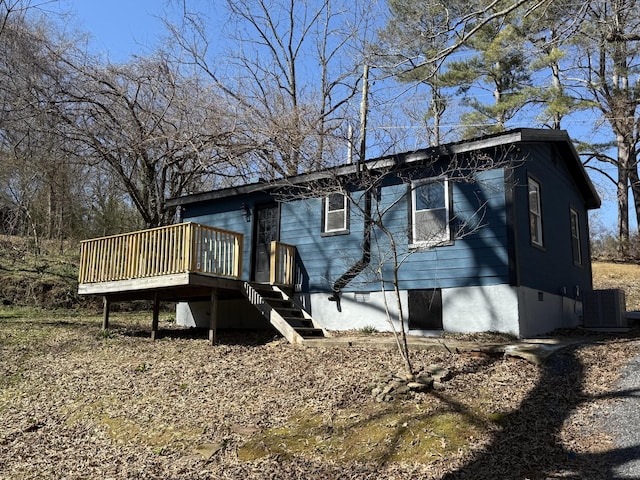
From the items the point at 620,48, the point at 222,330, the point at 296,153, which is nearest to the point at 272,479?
the point at 222,330

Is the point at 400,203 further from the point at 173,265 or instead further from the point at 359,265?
the point at 173,265

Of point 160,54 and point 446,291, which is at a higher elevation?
point 160,54

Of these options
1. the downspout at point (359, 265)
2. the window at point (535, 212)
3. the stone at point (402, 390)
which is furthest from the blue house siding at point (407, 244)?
the stone at point (402, 390)

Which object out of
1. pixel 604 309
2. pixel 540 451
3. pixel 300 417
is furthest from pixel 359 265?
pixel 540 451

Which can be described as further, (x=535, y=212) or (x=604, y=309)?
(x=604, y=309)

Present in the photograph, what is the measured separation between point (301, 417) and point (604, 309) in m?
8.46

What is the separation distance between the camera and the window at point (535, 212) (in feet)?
34.0

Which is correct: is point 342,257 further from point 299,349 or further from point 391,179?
point 299,349

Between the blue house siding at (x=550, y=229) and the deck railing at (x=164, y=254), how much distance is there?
5.50 metres

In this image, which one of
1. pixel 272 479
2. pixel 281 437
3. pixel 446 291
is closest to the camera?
pixel 272 479

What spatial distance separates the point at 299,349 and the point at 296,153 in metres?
7.05

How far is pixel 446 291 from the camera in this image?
32.2ft

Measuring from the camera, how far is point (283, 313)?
34.2 feet

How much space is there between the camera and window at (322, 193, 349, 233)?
1124 cm
